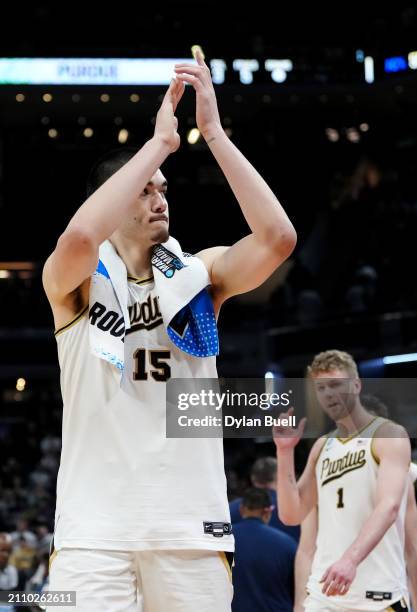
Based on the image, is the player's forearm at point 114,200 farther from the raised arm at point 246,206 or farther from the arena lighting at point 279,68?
the arena lighting at point 279,68

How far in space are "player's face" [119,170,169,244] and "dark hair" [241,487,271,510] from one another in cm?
331

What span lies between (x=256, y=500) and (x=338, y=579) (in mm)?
1998

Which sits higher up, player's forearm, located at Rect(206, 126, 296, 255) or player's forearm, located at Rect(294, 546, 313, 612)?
player's forearm, located at Rect(206, 126, 296, 255)

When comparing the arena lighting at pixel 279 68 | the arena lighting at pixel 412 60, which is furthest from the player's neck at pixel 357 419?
the arena lighting at pixel 412 60

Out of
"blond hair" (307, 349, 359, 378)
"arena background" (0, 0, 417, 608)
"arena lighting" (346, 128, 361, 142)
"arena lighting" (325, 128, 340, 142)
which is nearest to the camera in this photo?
"blond hair" (307, 349, 359, 378)

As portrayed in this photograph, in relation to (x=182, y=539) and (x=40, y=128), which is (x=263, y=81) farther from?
(x=182, y=539)

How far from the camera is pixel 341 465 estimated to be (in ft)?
17.4

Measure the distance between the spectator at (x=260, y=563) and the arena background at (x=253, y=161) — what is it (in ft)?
40.0

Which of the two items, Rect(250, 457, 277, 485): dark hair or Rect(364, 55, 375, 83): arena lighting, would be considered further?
Rect(364, 55, 375, 83): arena lighting

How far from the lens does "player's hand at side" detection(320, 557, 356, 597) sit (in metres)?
4.45

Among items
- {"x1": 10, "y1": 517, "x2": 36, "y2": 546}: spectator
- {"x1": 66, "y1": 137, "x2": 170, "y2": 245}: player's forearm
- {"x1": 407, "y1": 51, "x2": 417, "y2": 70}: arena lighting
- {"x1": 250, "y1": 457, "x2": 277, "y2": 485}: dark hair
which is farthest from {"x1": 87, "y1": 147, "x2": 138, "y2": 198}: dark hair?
{"x1": 407, "y1": 51, "x2": 417, "y2": 70}: arena lighting

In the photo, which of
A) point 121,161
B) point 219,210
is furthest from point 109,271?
point 219,210

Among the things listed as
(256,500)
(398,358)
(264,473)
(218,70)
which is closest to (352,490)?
(256,500)

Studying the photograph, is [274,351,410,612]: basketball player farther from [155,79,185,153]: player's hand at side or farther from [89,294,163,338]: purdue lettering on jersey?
[155,79,185,153]: player's hand at side
